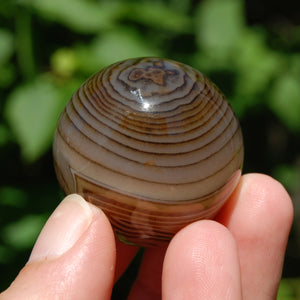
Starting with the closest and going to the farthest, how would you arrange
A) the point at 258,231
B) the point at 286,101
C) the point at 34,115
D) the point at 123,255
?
1. the point at 258,231
2. the point at 123,255
3. the point at 34,115
4. the point at 286,101

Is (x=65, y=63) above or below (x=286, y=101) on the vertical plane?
above

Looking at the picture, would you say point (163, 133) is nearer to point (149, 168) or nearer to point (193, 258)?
point (149, 168)

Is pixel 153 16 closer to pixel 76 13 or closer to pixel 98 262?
pixel 76 13

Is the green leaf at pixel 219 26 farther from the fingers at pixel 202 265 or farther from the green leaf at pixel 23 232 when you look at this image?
the fingers at pixel 202 265

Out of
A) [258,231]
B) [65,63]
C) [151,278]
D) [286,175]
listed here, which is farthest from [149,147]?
[286,175]

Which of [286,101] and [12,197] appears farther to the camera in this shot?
[286,101]

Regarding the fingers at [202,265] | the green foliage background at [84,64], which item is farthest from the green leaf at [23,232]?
the fingers at [202,265]

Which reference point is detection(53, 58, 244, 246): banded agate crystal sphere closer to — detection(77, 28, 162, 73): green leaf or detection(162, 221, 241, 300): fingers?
detection(162, 221, 241, 300): fingers
